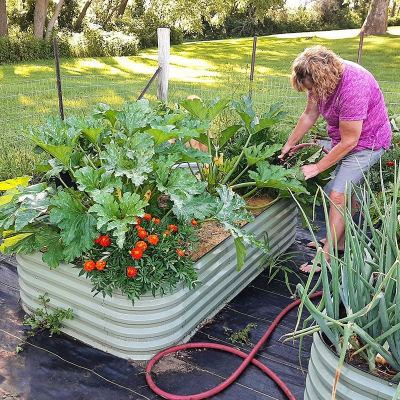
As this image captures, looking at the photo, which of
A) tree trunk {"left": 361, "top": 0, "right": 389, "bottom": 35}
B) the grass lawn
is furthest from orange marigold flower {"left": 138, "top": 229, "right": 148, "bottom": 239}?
tree trunk {"left": 361, "top": 0, "right": 389, "bottom": 35}

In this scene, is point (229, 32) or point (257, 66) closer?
point (257, 66)

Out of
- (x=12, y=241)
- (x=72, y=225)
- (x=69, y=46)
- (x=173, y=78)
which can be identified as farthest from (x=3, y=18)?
(x=72, y=225)

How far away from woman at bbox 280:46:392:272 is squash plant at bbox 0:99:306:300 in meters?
0.66

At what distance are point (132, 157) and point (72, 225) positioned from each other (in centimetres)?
41

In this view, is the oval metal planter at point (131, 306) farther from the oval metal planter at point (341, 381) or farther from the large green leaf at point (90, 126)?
the oval metal planter at point (341, 381)

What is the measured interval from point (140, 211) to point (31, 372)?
937 mm

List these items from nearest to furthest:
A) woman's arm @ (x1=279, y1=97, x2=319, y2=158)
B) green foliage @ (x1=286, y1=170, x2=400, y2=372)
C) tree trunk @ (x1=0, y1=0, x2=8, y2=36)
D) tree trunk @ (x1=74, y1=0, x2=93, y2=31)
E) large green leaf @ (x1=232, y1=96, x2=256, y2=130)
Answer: green foliage @ (x1=286, y1=170, x2=400, y2=372) < large green leaf @ (x1=232, y1=96, x2=256, y2=130) < woman's arm @ (x1=279, y1=97, x2=319, y2=158) < tree trunk @ (x1=0, y1=0, x2=8, y2=36) < tree trunk @ (x1=74, y1=0, x2=93, y2=31)

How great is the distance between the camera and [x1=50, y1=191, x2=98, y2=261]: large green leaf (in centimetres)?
228

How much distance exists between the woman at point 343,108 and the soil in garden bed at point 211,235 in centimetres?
38

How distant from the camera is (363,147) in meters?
3.08


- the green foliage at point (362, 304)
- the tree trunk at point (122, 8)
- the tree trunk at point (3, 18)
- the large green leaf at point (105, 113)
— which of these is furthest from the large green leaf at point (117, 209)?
the tree trunk at point (122, 8)

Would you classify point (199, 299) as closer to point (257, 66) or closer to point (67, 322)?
point (67, 322)

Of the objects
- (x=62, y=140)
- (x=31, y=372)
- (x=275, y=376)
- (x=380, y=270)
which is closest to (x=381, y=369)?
(x=380, y=270)

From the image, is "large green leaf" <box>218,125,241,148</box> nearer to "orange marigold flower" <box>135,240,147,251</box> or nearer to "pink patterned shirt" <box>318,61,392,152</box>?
"pink patterned shirt" <box>318,61,392,152</box>
